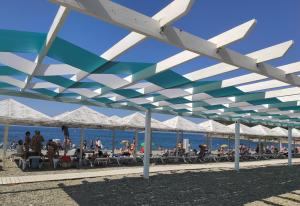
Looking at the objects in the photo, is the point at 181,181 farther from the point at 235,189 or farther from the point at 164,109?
the point at 164,109

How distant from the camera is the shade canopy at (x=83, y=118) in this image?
A: 13633 mm

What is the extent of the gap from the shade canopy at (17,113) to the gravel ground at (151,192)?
3631mm

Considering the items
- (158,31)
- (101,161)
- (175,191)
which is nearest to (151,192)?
(175,191)

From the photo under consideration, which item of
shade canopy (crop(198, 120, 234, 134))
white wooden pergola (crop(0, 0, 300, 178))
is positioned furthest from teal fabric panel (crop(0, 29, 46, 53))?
shade canopy (crop(198, 120, 234, 134))

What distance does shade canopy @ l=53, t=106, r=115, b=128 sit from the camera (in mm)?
13633

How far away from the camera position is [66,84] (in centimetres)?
732

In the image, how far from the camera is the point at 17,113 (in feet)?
39.4

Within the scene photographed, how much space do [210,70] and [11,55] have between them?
385 cm

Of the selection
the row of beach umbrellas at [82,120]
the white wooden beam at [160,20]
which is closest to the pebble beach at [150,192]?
the row of beach umbrellas at [82,120]

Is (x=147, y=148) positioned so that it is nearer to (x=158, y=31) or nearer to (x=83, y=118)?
(x=83, y=118)

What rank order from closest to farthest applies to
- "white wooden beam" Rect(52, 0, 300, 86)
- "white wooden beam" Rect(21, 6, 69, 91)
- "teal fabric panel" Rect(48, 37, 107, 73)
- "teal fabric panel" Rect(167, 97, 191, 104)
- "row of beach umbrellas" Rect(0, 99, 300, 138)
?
"white wooden beam" Rect(52, 0, 300, 86), "white wooden beam" Rect(21, 6, 69, 91), "teal fabric panel" Rect(48, 37, 107, 73), "teal fabric panel" Rect(167, 97, 191, 104), "row of beach umbrellas" Rect(0, 99, 300, 138)

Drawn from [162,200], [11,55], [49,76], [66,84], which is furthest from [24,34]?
[162,200]

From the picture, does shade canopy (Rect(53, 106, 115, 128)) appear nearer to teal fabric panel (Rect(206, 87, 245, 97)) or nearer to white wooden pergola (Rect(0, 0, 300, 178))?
white wooden pergola (Rect(0, 0, 300, 178))

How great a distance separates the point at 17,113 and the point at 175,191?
23.3 ft
